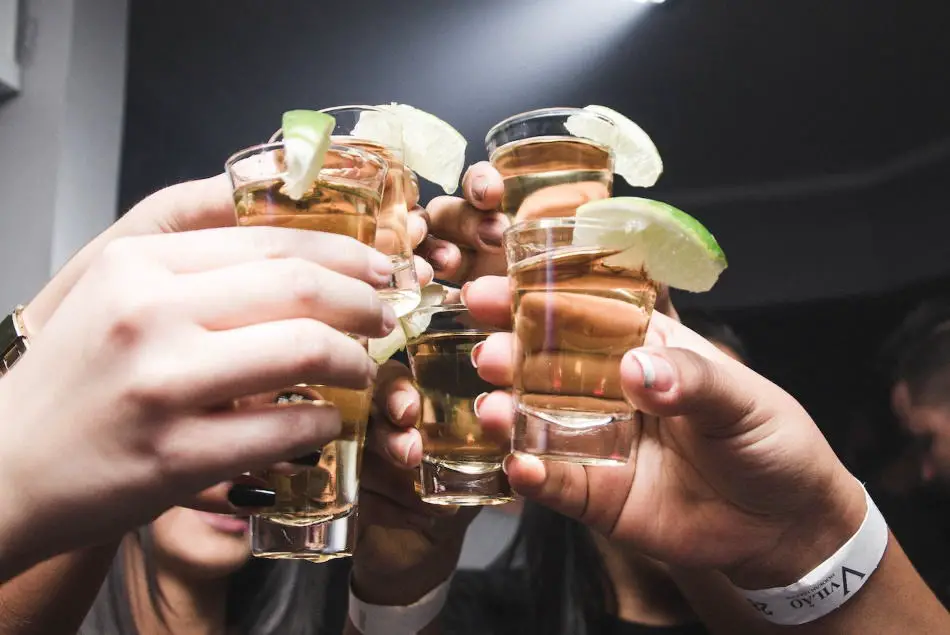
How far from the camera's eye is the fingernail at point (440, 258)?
1188mm

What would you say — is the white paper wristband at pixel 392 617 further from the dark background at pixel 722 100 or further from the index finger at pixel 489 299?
the dark background at pixel 722 100

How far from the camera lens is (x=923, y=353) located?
6.45 ft

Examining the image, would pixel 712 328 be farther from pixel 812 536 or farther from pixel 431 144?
pixel 431 144

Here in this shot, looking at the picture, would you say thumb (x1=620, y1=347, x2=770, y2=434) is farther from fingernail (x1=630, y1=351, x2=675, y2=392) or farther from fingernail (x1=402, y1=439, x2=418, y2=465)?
fingernail (x1=402, y1=439, x2=418, y2=465)

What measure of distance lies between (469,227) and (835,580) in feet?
2.70

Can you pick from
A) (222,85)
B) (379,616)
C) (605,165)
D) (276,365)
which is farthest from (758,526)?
(222,85)

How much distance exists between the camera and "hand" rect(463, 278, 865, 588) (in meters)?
0.87

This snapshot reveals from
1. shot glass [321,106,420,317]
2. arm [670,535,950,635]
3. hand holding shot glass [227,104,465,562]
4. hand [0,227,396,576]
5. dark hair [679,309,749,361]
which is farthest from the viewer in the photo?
dark hair [679,309,749,361]

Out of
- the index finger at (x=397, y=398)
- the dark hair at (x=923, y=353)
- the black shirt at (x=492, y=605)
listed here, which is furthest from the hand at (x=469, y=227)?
the dark hair at (x=923, y=353)

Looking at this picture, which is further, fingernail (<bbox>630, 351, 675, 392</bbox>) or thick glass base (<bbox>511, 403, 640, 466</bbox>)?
thick glass base (<bbox>511, 403, 640, 466</bbox>)

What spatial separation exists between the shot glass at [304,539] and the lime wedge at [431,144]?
1.89 ft

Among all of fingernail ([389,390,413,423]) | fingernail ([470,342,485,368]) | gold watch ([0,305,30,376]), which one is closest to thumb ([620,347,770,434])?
fingernail ([470,342,485,368])

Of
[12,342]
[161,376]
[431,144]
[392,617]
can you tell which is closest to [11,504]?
[161,376]

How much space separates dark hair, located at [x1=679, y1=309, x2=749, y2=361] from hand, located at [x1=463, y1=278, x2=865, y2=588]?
1.03m
